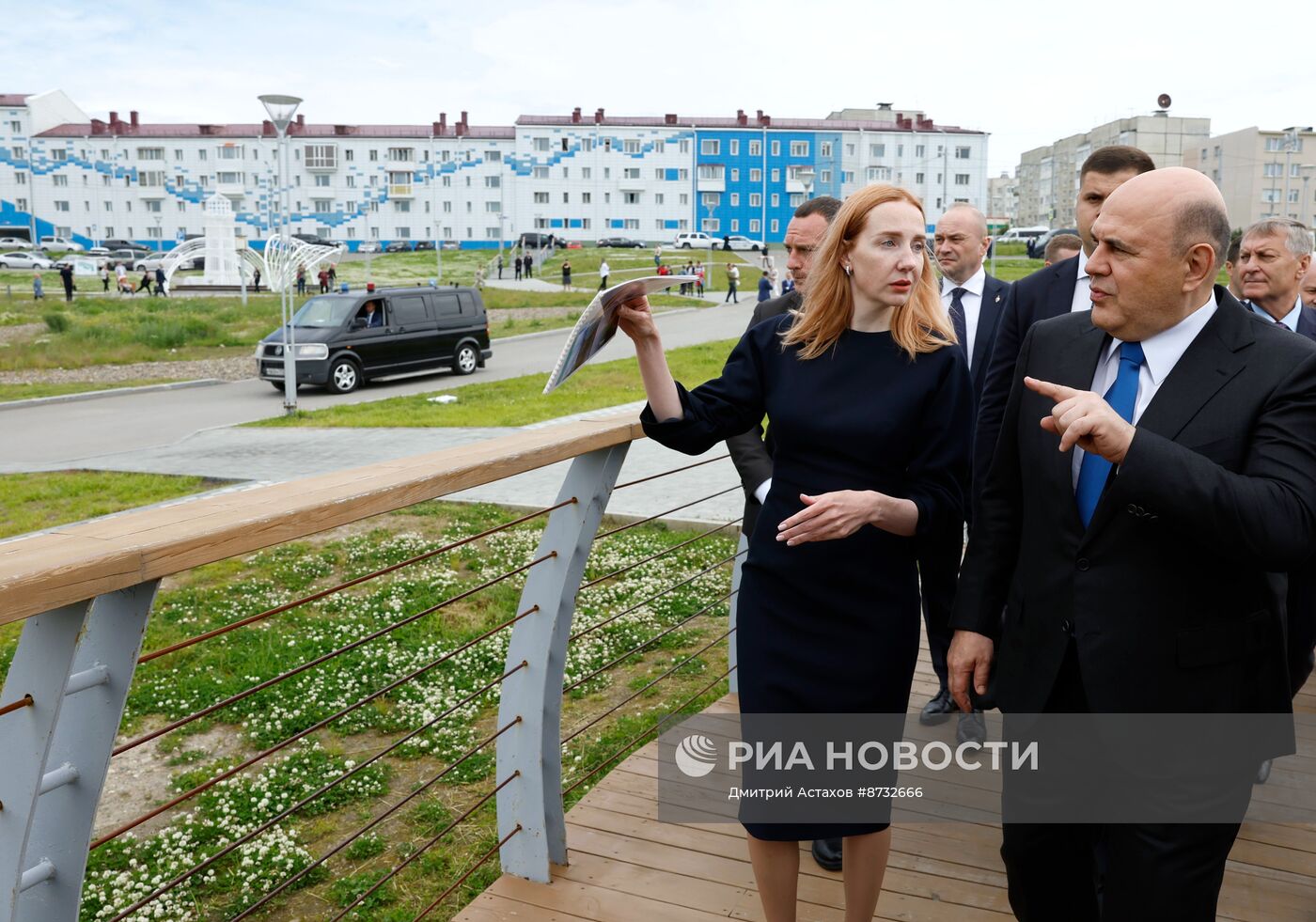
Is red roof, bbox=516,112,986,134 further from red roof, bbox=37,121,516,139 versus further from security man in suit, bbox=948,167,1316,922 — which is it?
security man in suit, bbox=948,167,1316,922

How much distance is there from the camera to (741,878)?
2.97 meters

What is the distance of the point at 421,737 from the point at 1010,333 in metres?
2.96

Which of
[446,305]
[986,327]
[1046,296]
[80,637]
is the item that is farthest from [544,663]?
[446,305]

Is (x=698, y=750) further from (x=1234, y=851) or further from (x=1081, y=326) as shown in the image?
(x=1081, y=326)

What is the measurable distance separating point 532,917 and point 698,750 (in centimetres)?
120

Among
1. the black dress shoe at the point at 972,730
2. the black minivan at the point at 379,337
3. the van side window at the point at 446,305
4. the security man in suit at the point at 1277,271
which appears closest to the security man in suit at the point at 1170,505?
the black dress shoe at the point at 972,730

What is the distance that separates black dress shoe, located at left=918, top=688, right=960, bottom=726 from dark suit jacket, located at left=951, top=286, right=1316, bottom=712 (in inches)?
77.2

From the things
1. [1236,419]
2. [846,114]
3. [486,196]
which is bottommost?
[1236,419]

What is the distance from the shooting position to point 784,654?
8.00 ft

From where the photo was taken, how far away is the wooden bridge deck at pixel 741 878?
2795 mm

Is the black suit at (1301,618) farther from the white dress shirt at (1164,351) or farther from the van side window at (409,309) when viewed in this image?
the van side window at (409,309)

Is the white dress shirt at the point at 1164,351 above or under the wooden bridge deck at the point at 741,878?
Answer: above

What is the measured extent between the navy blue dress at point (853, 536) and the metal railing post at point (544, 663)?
1.83 feet

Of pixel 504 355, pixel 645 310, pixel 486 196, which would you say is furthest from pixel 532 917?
pixel 486 196
